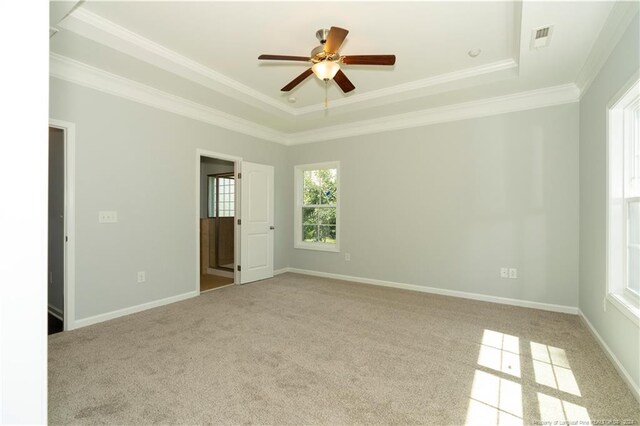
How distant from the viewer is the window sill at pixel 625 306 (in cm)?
204

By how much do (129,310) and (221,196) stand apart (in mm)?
3950

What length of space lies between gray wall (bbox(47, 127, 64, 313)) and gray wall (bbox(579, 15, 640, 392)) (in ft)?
17.1

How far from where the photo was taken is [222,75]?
3711 mm

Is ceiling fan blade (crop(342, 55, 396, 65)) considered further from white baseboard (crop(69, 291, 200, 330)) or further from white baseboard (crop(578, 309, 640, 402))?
white baseboard (crop(69, 291, 200, 330))

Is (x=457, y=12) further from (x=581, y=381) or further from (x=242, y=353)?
(x=242, y=353)

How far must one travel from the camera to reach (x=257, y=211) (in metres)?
5.31

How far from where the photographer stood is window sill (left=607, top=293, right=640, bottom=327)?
2041mm

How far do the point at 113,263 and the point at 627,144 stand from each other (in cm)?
499

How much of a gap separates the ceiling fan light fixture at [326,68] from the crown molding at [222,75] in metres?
1.56

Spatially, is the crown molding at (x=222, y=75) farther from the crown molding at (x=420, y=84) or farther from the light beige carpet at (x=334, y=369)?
the light beige carpet at (x=334, y=369)

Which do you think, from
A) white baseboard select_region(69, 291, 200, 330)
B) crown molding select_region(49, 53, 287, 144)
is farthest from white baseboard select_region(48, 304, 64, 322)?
crown molding select_region(49, 53, 287, 144)

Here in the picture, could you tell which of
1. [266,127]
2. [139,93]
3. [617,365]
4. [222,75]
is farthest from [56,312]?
[617,365]

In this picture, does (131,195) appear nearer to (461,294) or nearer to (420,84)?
(420,84)

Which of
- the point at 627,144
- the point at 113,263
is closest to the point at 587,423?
the point at 627,144
